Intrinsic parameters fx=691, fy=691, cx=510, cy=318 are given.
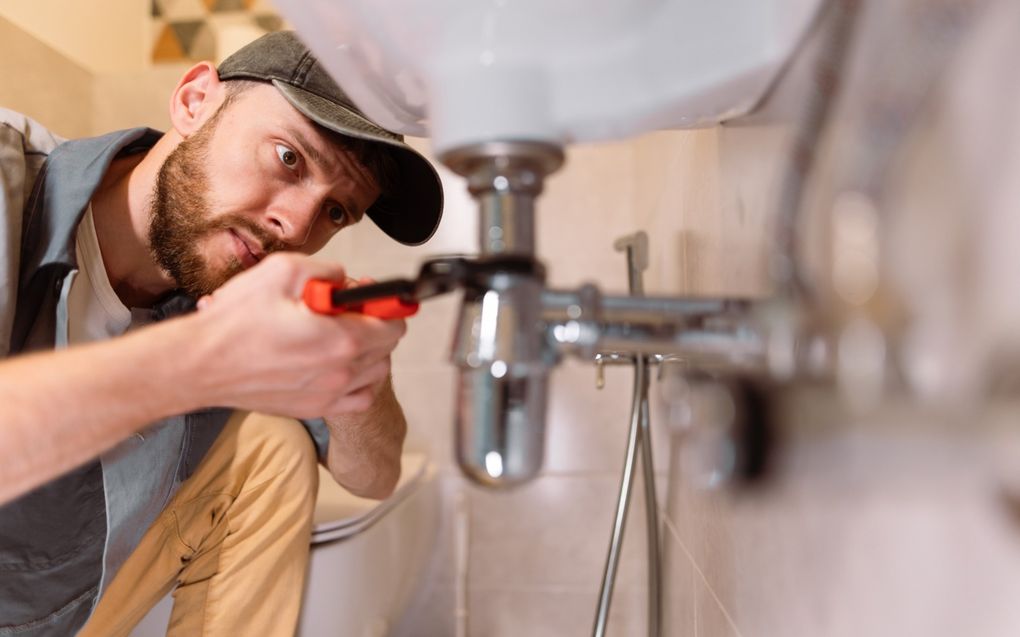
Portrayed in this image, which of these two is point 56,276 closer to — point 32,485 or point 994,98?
point 32,485

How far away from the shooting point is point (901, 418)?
0.23 meters

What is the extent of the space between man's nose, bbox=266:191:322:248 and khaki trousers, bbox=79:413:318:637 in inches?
10.7

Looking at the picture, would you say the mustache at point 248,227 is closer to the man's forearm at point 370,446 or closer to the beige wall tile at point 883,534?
the man's forearm at point 370,446

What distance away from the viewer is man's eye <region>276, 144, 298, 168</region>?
0.78 meters

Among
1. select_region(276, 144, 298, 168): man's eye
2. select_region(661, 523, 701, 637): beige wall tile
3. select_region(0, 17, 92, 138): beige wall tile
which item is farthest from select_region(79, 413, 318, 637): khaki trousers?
select_region(0, 17, 92, 138): beige wall tile

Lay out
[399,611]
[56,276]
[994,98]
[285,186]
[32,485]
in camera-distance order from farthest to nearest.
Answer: [399,611], [285,186], [56,276], [32,485], [994,98]

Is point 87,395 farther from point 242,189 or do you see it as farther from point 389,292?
point 242,189

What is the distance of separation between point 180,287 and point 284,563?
361 millimetres

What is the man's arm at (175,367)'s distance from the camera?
0.39 m

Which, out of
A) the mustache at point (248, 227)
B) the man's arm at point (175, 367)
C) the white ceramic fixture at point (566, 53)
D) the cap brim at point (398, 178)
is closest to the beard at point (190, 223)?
the mustache at point (248, 227)

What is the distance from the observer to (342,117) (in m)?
0.74

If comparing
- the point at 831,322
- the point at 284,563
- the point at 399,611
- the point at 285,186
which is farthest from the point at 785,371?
the point at 399,611

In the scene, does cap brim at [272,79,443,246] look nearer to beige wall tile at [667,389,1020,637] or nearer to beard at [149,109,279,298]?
beard at [149,109,279,298]

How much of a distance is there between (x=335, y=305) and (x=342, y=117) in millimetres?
431
